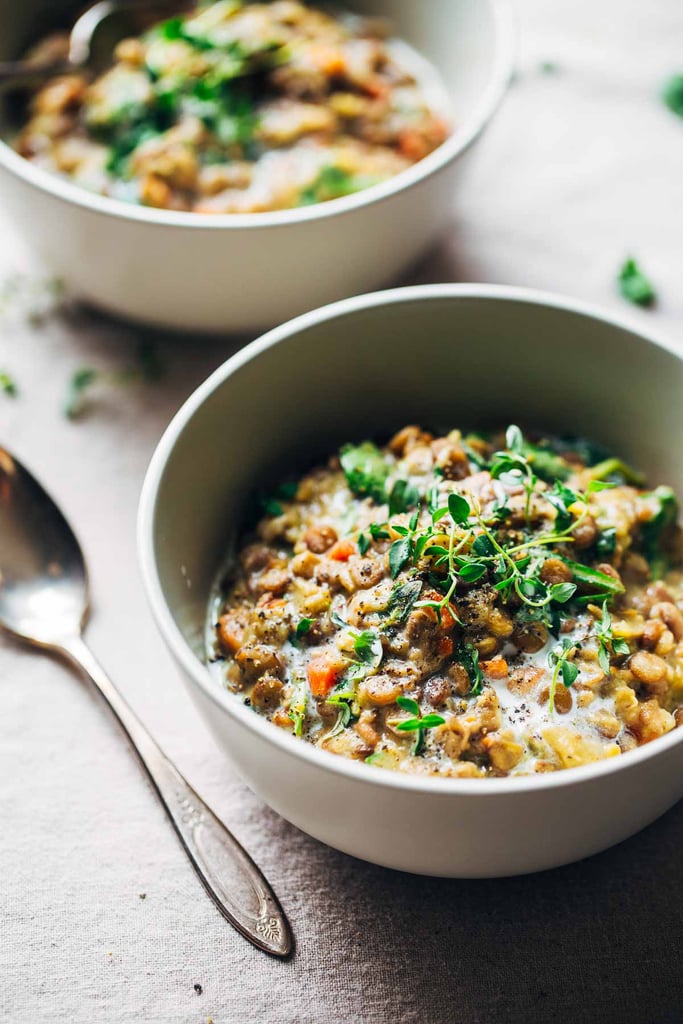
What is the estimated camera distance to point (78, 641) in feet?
8.48

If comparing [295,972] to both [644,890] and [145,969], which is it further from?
[644,890]

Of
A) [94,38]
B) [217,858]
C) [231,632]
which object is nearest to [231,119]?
[94,38]

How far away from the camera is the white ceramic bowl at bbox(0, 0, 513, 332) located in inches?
107

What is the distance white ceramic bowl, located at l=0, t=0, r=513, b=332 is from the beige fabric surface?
27cm

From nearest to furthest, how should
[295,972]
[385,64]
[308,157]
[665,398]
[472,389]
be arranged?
[295,972] → [665,398] → [472,389] → [308,157] → [385,64]

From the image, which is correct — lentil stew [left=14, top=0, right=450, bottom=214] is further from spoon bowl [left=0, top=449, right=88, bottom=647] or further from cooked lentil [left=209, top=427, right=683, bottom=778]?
cooked lentil [left=209, top=427, right=683, bottom=778]

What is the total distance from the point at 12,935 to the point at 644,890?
1.33 m

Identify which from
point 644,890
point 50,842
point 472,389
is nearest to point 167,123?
point 472,389

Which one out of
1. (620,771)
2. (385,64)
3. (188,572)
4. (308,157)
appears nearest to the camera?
(620,771)

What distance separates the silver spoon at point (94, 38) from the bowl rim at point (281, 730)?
158 cm

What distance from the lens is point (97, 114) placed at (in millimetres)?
3293

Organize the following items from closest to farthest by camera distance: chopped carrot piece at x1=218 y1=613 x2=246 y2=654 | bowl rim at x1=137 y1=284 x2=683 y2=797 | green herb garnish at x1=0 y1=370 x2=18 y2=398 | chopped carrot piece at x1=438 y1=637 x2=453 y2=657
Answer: bowl rim at x1=137 y1=284 x2=683 y2=797 < chopped carrot piece at x1=438 y1=637 x2=453 y2=657 < chopped carrot piece at x1=218 y1=613 x2=246 y2=654 < green herb garnish at x1=0 y1=370 x2=18 y2=398

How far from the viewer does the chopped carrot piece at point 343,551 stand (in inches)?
90.7

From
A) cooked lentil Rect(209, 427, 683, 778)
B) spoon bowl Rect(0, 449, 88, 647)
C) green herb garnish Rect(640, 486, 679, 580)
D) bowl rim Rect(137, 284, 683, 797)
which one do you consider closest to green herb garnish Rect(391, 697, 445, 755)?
cooked lentil Rect(209, 427, 683, 778)
